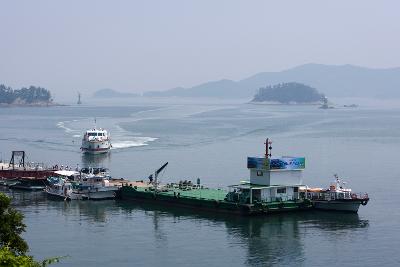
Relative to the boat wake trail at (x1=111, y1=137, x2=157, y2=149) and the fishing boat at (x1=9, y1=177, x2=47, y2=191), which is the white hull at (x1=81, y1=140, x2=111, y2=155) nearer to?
the boat wake trail at (x1=111, y1=137, x2=157, y2=149)

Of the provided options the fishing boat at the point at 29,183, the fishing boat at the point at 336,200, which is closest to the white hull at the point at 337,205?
the fishing boat at the point at 336,200

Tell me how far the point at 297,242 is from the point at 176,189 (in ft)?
69.8

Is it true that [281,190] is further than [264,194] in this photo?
Yes

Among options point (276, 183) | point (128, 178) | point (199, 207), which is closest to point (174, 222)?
point (199, 207)

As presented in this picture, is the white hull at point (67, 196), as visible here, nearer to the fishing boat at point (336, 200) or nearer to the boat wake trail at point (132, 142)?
the fishing boat at point (336, 200)

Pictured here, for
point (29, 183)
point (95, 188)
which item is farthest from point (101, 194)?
point (29, 183)

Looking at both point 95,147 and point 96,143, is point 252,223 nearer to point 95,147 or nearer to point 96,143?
point 95,147

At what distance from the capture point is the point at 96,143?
11931 cm

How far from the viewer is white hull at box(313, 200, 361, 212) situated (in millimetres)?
65812

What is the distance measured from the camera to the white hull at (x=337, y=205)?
65.8 meters

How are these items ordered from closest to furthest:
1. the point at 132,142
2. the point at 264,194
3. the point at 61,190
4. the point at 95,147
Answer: the point at 264,194
the point at 61,190
the point at 95,147
the point at 132,142

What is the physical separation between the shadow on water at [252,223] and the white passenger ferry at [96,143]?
143 ft

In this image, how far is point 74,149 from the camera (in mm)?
126438

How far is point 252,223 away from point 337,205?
873cm
